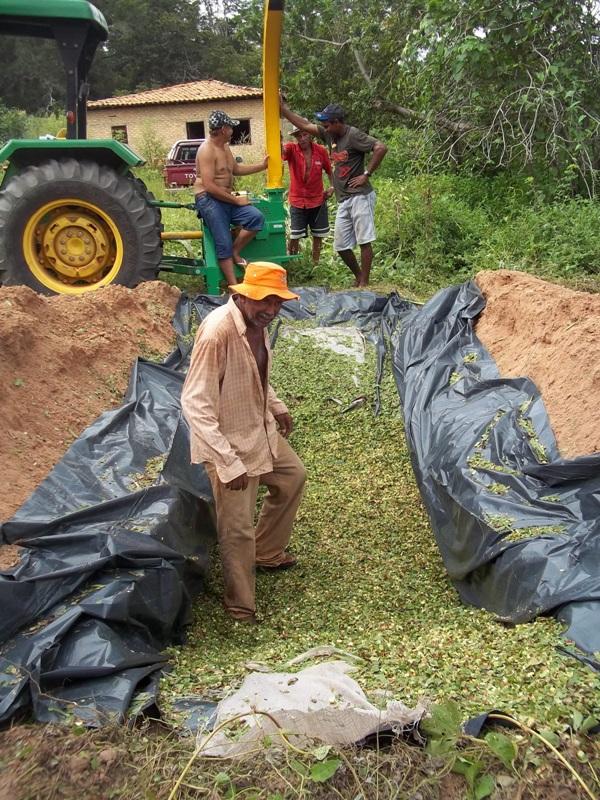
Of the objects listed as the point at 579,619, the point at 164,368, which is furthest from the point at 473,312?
the point at 579,619

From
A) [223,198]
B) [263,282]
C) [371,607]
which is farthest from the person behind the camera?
[223,198]

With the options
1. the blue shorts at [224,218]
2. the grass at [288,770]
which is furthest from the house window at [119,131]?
the grass at [288,770]

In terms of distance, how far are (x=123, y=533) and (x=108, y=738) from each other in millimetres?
1070

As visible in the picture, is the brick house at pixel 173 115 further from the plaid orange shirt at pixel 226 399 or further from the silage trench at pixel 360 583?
the plaid orange shirt at pixel 226 399

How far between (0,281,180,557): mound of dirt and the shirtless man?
0.87 meters

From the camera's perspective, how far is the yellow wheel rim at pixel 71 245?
6.62 metres

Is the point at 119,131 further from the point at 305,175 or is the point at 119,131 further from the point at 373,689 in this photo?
the point at 373,689

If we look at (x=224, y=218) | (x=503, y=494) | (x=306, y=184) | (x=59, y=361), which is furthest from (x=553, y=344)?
(x=306, y=184)

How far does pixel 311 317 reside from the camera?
718cm

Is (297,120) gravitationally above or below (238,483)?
above

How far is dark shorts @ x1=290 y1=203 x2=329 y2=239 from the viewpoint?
8.45 meters

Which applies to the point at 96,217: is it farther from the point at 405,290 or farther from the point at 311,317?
the point at 405,290

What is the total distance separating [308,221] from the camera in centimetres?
855

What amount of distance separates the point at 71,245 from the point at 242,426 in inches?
157
